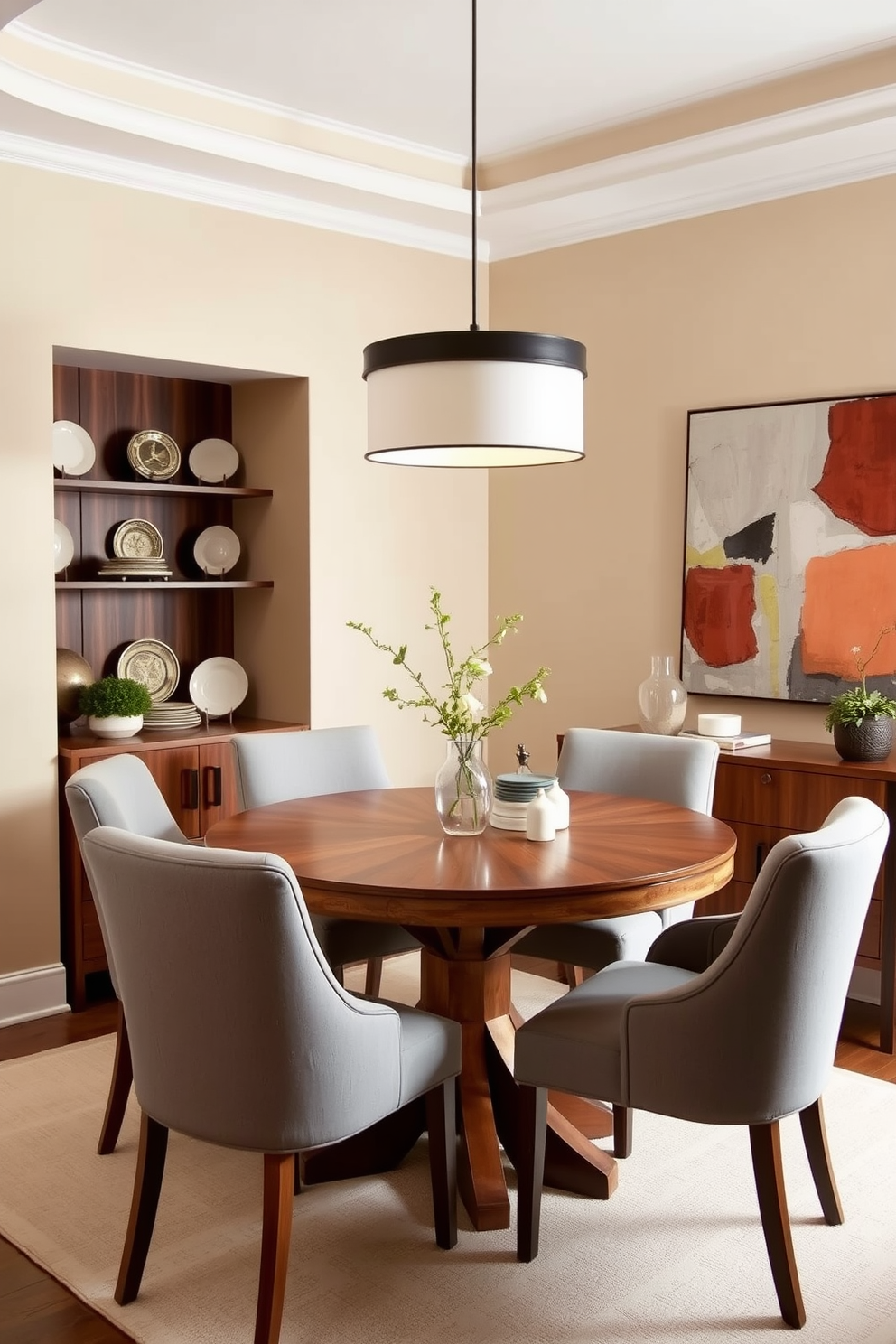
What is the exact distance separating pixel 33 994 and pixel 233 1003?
6.94 ft

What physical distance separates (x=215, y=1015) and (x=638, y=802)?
1459mm

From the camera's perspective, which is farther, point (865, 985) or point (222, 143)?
point (865, 985)

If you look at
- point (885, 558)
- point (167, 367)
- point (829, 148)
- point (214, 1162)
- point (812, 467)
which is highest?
point (829, 148)

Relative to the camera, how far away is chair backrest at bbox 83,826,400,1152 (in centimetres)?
209

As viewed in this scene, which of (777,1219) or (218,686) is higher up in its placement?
(218,686)

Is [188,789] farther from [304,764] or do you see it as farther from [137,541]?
[137,541]

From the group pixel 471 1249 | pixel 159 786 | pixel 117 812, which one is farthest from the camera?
pixel 159 786

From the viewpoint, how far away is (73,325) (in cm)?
402

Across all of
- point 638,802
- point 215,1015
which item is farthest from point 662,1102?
point 638,802

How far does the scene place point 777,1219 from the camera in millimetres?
2293

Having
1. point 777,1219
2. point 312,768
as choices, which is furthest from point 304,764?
point 777,1219

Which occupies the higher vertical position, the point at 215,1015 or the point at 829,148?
the point at 829,148

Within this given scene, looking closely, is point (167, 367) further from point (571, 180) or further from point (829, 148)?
point (829, 148)

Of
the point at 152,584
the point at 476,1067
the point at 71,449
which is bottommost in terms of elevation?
the point at 476,1067
